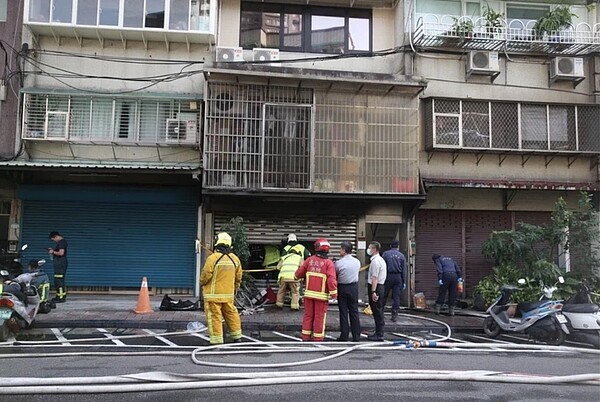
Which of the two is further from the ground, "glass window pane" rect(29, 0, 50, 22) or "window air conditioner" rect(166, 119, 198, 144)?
"glass window pane" rect(29, 0, 50, 22)

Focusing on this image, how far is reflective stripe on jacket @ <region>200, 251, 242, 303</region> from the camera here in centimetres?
755

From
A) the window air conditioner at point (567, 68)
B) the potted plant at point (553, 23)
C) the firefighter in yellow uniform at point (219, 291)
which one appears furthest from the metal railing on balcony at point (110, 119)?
the window air conditioner at point (567, 68)

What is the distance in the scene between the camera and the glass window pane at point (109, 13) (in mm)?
12719

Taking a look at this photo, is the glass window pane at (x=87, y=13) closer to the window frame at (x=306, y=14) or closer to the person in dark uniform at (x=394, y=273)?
the window frame at (x=306, y=14)

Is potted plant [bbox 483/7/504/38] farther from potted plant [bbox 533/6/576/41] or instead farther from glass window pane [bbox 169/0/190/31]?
glass window pane [bbox 169/0/190/31]

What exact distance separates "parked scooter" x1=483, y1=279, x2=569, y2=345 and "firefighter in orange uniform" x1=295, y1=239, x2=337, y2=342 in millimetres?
3482

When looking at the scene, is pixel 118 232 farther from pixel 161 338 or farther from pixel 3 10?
pixel 3 10

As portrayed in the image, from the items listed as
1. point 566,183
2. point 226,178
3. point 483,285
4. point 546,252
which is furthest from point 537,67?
point 226,178

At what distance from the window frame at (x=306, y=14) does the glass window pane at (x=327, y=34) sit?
90 millimetres

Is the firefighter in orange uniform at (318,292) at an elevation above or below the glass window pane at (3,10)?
below

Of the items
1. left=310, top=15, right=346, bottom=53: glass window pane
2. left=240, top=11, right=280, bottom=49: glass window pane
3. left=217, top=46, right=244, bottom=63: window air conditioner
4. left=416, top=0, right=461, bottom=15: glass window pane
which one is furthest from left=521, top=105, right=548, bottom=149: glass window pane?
left=217, top=46, right=244, bottom=63: window air conditioner

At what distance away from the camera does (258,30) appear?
14109mm

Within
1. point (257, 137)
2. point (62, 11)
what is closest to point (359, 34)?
point (257, 137)

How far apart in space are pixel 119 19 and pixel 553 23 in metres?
11.9
